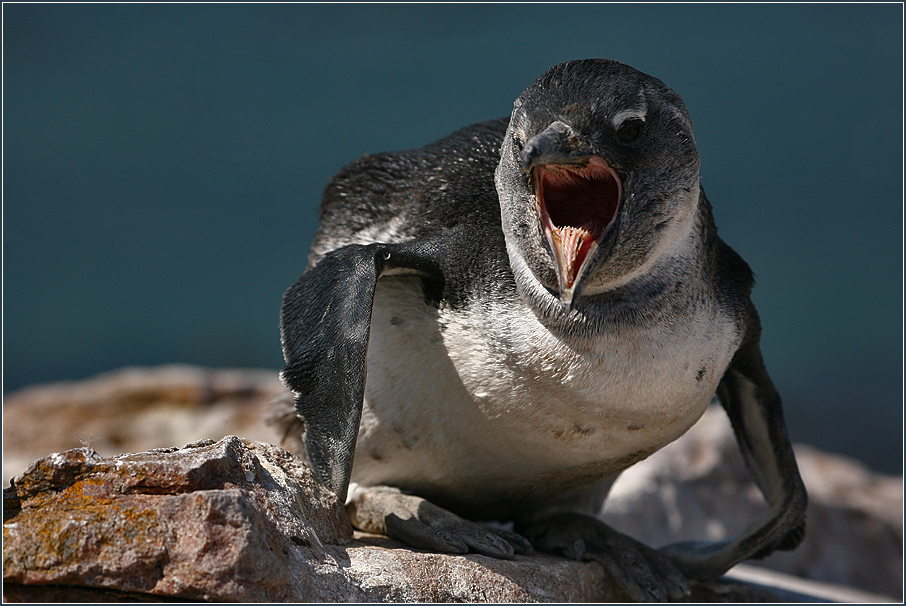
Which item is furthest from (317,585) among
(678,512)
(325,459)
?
(678,512)

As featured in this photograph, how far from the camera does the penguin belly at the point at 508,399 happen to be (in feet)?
6.20

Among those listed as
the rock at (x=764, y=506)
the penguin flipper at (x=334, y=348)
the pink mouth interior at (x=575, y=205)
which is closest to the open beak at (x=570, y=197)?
the pink mouth interior at (x=575, y=205)

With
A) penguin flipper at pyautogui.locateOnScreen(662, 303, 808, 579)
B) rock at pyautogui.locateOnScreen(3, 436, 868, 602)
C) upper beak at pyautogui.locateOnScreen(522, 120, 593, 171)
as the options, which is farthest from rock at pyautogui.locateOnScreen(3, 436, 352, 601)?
penguin flipper at pyautogui.locateOnScreen(662, 303, 808, 579)

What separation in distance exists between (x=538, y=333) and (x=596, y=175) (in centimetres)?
38

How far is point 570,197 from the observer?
1.79 meters

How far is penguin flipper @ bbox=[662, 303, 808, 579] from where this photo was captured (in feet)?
7.74

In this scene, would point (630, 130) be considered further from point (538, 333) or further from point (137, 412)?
point (137, 412)

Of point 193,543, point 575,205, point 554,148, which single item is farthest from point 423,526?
point 554,148

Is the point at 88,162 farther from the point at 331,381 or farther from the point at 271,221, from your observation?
the point at 331,381

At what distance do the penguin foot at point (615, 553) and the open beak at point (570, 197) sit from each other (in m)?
0.92

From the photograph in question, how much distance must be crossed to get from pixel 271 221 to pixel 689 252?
583 inches

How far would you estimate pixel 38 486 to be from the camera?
1.58 metres

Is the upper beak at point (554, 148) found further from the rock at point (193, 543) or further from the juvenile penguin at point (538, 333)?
the rock at point (193, 543)

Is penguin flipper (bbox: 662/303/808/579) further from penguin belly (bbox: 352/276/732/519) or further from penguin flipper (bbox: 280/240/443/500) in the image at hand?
penguin flipper (bbox: 280/240/443/500)
